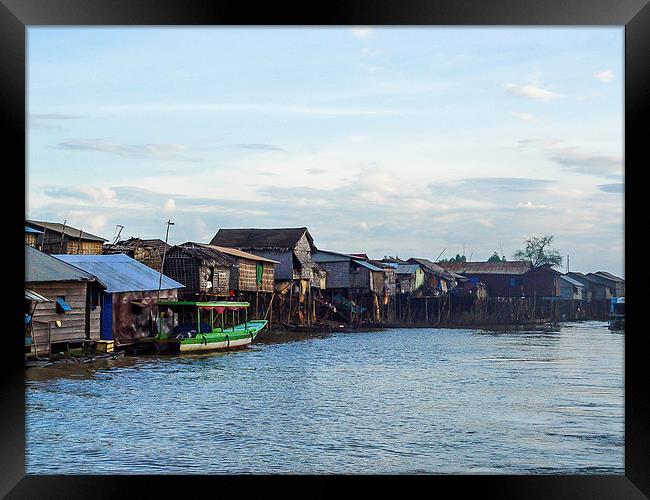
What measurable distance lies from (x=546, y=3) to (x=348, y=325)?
2386 centimetres

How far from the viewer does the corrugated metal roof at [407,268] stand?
29.3m

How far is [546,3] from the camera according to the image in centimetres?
286

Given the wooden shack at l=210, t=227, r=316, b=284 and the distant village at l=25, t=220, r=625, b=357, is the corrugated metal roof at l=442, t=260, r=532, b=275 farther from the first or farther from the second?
the wooden shack at l=210, t=227, r=316, b=284

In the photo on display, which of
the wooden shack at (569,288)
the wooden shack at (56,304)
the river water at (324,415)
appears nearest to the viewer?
the river water at (324,415)

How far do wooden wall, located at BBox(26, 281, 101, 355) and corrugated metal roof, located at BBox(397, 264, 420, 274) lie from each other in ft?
57.3

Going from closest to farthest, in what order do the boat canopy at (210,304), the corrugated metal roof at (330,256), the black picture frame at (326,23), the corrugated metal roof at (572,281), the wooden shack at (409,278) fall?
the black picture frame at (326,23) → the boat canopy at (210,304) → the corrugated metal roof at (330,256) → the wooden shack at (409,278) → the corrugated metal roof at (572,281)

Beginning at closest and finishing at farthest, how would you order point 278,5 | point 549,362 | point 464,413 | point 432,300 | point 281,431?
point 278,5 < point 281,431 < point 464,413 < point 549,362 < point 432,300

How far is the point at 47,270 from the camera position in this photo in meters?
11.9

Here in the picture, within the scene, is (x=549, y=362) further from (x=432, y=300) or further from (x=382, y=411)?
(x=432, y=300)

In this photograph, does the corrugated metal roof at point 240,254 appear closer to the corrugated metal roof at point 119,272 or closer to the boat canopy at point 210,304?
the boat canopy at point 210,304

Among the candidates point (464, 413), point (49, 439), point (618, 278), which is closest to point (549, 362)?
point (464, 413)

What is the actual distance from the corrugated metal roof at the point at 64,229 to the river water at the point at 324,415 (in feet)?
14.9

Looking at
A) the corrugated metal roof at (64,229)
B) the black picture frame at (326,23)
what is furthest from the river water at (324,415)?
the corrugated metal roof at (64,229)

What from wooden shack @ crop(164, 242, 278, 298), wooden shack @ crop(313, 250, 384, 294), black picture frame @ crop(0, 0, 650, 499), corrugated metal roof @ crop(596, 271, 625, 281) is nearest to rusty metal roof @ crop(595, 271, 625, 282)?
corrugated metal roof @ crop(596, 271, 625, 281)
